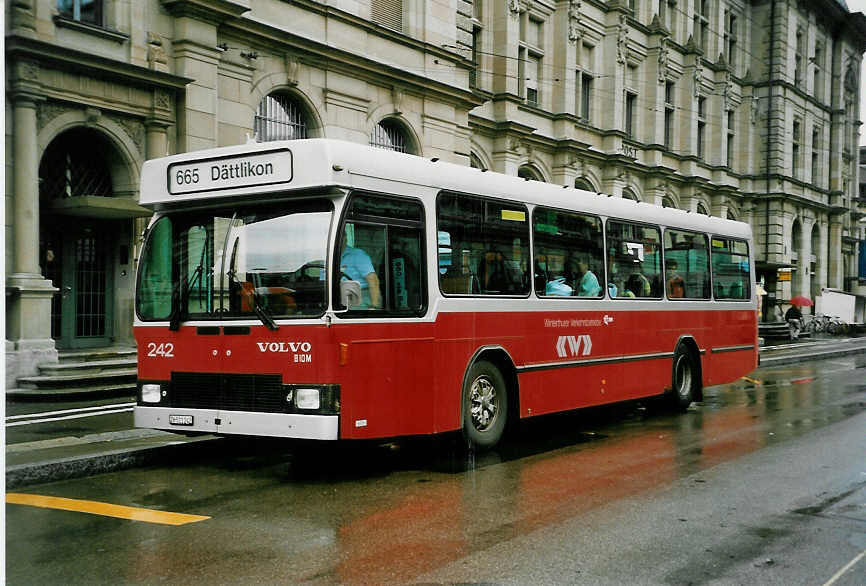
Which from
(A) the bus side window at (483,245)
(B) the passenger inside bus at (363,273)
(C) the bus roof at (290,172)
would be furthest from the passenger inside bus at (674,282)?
(B) the passenger inside bus at (363,273)

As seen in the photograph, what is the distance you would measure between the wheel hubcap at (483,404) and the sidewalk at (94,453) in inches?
108

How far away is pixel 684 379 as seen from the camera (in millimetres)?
14523

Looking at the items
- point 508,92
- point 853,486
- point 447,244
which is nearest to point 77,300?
point 447,244

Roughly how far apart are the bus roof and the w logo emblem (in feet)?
6.50

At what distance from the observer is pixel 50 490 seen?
8.01 metres

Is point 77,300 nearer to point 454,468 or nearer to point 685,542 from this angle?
point 454,468

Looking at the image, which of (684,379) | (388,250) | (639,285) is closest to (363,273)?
(388,250)

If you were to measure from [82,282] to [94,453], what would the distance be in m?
9.10

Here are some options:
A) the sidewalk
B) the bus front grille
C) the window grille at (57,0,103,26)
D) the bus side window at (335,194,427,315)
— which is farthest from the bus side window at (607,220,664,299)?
the window grille at (57,0,103,26)

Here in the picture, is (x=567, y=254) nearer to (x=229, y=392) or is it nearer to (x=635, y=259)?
(x=635, y=259)

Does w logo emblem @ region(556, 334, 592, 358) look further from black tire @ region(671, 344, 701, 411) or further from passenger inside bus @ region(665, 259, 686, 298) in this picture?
black tire @ region(671, 344, 701, 411)

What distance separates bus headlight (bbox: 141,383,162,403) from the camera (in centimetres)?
897

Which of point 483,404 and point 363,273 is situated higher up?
point 363,273

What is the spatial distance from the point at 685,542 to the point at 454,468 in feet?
11.0
